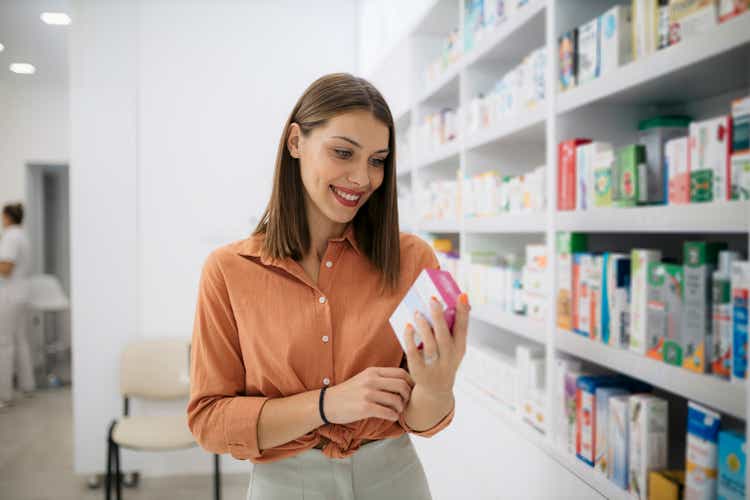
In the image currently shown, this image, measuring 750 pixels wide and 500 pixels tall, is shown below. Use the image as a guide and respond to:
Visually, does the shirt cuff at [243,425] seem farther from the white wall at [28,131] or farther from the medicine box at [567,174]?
the white wall at [28,131]

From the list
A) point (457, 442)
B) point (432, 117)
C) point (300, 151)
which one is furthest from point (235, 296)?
point (432, 117)

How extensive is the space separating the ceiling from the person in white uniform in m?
1.31

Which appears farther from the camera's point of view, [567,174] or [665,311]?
[567,174]

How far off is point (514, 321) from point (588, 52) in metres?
1.00

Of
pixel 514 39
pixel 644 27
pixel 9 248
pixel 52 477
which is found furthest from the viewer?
pixel 9 248

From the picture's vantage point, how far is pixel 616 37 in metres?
1.50

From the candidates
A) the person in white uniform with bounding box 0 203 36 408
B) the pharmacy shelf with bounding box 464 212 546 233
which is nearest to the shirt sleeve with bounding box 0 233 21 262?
the person in white uniform with bounding box 0 203 36 408

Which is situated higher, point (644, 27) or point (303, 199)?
point (644, 27)

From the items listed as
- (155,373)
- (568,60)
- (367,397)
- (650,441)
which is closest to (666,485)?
(650,441)

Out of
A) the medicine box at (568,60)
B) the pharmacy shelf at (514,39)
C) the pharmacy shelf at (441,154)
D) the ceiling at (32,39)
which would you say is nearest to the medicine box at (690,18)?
the medicine box at (568,60)

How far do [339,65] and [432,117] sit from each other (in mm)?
1242

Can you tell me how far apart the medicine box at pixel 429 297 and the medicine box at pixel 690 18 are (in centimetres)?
82

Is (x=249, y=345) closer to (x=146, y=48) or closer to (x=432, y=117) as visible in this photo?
(x=432, y=117)

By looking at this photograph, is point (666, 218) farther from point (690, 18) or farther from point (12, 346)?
point (12, 346)
